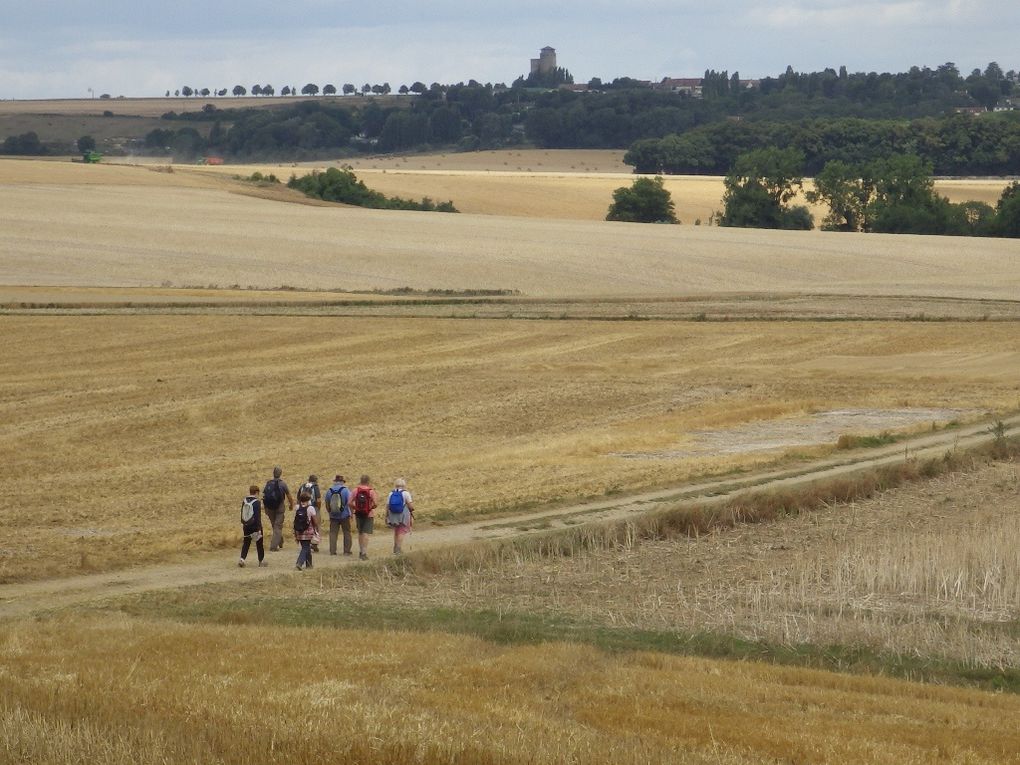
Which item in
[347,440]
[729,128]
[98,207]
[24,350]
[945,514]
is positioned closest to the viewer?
[945,514]

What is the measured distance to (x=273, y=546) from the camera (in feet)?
86.6

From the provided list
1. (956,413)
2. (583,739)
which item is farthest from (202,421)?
(583,739)

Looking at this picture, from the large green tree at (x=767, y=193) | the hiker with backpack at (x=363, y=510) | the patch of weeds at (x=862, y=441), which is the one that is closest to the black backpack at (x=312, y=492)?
the hiker with backpack at (x=363, y=510)

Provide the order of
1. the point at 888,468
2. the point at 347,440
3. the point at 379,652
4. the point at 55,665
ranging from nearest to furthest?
the point at 55,665 < the point at 379,652 < the point at 888,468 < the point at 347,440

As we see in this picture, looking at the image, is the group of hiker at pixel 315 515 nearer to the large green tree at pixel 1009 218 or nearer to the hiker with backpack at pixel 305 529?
the hiker with backpack at pixel 305 529

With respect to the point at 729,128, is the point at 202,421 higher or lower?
lower

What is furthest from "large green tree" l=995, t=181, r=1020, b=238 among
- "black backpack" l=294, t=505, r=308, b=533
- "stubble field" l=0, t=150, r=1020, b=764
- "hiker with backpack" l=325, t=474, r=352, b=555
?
"black backpack" l=294, t=505, r=308, b=533

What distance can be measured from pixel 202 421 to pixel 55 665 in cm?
2512

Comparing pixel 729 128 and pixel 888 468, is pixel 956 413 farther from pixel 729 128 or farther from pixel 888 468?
pixel 729 128

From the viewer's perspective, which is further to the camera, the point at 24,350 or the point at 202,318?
the point at 202,318

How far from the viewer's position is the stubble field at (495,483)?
43.7 feet

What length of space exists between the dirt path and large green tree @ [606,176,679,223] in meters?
85.1

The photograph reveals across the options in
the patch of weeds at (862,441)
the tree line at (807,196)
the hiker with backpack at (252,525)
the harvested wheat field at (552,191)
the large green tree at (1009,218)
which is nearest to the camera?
the hiker with backpack at (252,525)

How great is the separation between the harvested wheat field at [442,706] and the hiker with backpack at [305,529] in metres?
6.33
